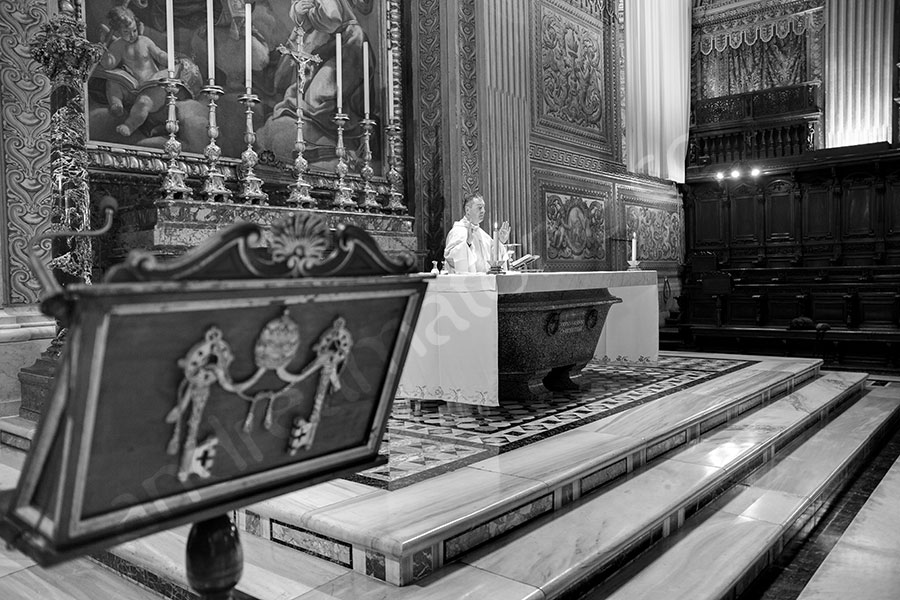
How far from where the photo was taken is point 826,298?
925 centimetres

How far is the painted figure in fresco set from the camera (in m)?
5.92

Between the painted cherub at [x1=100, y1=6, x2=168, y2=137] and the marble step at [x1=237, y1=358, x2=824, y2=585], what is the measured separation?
3218 millimetres

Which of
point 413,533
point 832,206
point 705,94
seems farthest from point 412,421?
point 705,94

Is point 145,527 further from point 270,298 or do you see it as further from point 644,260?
point 644,260

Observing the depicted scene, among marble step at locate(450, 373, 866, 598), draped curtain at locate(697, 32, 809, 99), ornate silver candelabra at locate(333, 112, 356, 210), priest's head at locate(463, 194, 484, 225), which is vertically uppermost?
draped curtain at locate(697, 32, 809, 99)

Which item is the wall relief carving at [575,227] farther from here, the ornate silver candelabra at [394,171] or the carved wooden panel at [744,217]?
the carved wooden panel at [744,217]

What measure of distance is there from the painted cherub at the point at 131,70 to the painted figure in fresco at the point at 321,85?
3.20ft

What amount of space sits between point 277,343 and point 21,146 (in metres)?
3.82

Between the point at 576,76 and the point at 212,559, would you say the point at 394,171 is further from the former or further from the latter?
the point at 212,559

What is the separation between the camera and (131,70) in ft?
15.9

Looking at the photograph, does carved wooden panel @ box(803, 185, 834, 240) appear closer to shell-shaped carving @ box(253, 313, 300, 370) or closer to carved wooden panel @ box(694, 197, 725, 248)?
carved wooden panel @ box(694, 197, 725, 248)

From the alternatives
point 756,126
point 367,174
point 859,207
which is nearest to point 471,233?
point 367,174

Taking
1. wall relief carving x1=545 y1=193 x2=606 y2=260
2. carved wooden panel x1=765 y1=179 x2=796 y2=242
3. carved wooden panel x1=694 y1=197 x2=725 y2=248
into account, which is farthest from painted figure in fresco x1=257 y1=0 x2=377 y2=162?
carved wooden panel x1=765 y1=179 x2=796 y2=242

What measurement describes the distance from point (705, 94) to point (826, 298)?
4.67 m
